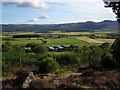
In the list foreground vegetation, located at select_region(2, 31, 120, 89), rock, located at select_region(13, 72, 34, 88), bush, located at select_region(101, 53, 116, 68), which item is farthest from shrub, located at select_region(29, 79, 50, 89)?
bush, located at select_region(101, 53, 116, 68)

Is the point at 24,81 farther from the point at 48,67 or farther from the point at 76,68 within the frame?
the point at 76,68

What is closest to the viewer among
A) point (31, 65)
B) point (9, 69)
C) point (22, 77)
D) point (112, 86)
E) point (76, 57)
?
point (112, 86)

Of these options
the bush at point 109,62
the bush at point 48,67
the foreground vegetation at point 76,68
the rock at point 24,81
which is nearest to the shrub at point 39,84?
the foreground vegetation at point 76,68

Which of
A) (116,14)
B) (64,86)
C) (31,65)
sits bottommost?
(31,65)

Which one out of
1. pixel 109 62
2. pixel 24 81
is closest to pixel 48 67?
pixel 109 62

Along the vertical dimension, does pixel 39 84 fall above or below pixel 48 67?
above

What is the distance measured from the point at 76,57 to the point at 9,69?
11.2m

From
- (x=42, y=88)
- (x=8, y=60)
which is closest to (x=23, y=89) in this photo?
(x=42, y=88)

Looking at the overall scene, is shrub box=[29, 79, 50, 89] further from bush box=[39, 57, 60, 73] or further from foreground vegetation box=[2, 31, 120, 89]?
bush box=[39, 57, 60, 73]

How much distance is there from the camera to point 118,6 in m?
10.5

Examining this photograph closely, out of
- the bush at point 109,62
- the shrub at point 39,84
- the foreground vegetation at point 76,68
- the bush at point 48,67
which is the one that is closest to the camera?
the shrub at point 39,84

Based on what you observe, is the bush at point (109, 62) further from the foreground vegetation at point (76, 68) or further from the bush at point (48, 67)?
the bush at point (48, 67)

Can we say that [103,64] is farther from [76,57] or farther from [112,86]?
[112,86]

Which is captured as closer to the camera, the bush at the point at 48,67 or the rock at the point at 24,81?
the rock at the point at 24,81
